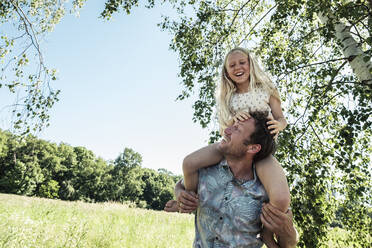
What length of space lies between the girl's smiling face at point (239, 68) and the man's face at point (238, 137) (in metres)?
1.17

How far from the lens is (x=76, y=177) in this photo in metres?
52.9

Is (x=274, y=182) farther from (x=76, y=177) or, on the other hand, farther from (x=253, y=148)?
(x=76, y=177)

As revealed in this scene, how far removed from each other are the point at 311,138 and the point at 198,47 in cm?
302

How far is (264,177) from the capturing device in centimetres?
148

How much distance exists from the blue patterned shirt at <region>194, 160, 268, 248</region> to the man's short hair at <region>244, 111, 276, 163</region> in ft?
0.42

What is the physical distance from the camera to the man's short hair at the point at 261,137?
1.56m

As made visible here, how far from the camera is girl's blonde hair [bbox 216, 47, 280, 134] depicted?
2.58m

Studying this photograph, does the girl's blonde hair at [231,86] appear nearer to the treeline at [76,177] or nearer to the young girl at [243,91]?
the young girl at [243,91]

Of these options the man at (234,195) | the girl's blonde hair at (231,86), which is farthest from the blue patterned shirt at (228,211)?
the girl's blonde hair at (231,86)

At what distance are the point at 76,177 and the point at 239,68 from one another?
57.7m

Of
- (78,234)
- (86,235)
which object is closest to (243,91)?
(78,234)

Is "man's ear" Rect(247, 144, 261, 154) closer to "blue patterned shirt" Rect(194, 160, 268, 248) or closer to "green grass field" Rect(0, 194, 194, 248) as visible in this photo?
"blue patterned shirt" Rect(194, 160, 268, 248)

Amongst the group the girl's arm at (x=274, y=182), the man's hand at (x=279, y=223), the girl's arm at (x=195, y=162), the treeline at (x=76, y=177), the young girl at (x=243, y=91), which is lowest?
the man's hand at (x=279, y=223)

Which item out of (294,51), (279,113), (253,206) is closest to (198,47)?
(294,51)
